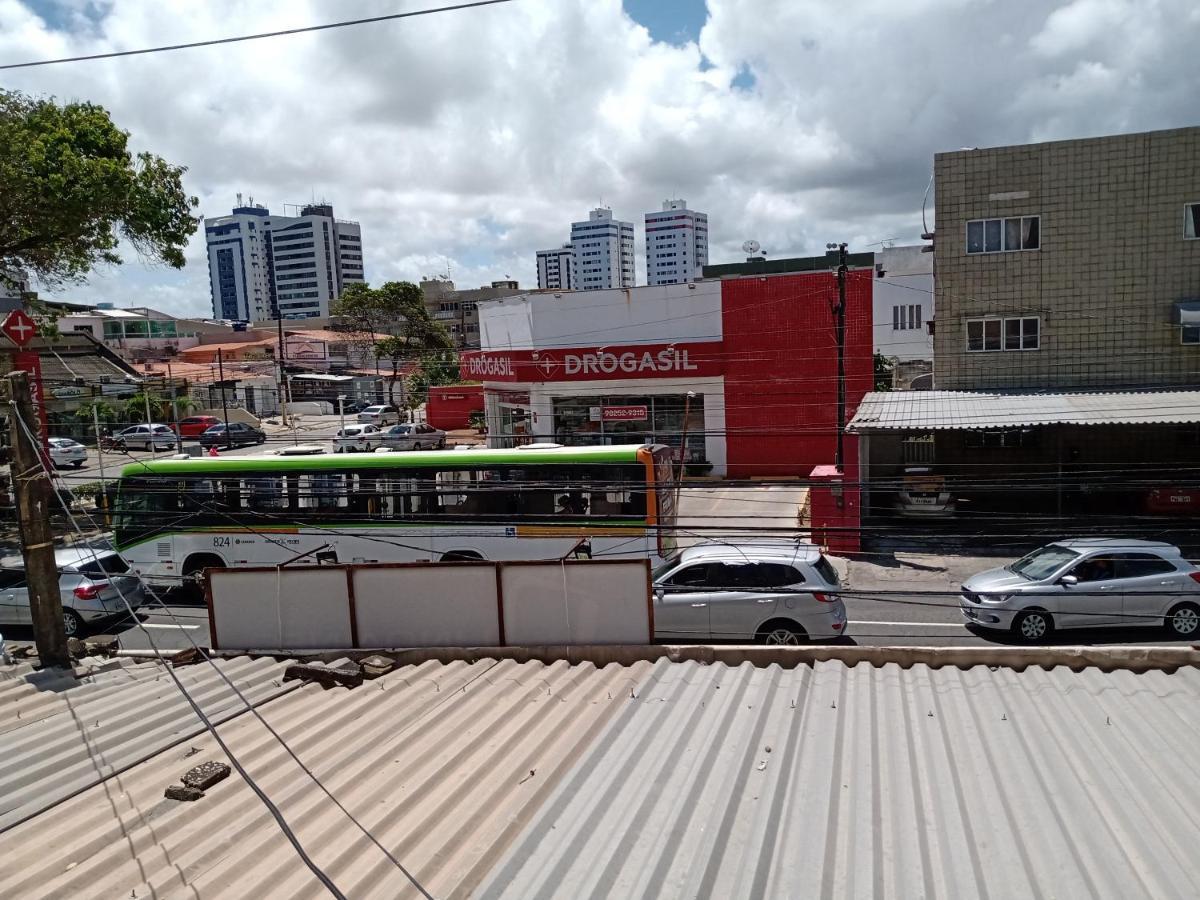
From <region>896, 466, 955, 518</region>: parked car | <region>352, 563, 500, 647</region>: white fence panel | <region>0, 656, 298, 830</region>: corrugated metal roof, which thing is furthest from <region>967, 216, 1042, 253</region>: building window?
<region>0, 656, 298, 830</region>: corrugated metal roof

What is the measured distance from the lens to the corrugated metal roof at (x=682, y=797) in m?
4.07

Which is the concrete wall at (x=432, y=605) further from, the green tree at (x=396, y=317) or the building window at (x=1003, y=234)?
the green tree at (x=396, y=317)

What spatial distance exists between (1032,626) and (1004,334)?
43.4ft

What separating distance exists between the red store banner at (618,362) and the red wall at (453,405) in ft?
46.9

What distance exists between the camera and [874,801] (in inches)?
188

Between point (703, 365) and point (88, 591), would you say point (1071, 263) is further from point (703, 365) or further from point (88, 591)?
point (88, 591)

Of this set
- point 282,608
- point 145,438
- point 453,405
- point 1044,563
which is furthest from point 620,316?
point 145,438

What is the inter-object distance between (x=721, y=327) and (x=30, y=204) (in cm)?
1908

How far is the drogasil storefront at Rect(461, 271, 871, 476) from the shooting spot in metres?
27.7

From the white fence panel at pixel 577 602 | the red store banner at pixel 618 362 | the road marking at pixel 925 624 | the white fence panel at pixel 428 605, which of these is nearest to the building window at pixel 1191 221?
the red store banner at pixel 618 362

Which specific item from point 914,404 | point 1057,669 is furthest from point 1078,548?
point 914,404

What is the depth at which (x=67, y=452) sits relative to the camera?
35.3 metres

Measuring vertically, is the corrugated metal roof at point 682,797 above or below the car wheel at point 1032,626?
above

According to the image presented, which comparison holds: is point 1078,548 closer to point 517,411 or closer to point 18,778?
point 18,778
